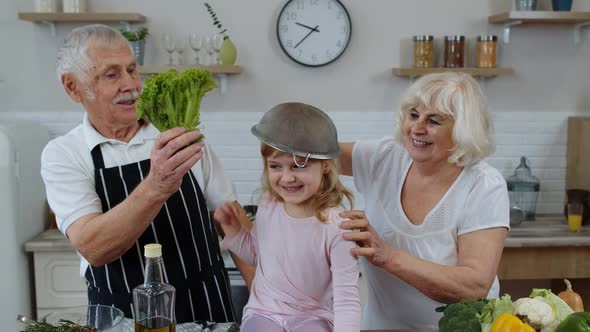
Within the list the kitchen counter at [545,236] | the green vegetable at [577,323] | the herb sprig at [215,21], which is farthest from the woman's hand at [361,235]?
the herb sprig at [215,21]

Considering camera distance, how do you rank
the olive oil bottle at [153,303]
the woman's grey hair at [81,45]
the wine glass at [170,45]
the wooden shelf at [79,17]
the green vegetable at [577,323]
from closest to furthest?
the green vegetable at [577,323], the olive oil bottle at [153,303], the woman's grey hair at [81,45], the wooden shelf at [79,17], the wine glass at [170,45]

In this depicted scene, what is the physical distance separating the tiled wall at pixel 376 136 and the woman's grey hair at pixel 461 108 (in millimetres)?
2272

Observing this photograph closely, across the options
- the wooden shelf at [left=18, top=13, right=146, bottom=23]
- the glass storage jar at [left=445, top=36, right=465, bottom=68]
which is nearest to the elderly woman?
the glass storage jar at [left=445, top=36, right=465, bottom=68]

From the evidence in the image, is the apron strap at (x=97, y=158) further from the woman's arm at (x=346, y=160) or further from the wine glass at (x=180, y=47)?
the wine glass at (x=180, y=47)

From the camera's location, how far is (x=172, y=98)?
178 cm

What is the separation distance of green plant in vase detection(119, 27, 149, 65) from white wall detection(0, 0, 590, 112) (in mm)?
152

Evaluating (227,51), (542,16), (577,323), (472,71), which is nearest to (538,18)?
(542,16)

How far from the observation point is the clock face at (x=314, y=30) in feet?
14.4

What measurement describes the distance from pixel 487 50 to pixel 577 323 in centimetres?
316

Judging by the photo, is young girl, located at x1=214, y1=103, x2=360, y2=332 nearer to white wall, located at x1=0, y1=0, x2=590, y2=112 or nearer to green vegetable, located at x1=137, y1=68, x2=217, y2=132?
green vegetable, located at x1=137, y1=68, x2=217, y2=132

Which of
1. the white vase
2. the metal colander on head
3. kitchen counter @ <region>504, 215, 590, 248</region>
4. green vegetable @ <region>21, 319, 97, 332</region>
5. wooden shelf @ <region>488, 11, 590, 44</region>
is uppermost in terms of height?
the white vase

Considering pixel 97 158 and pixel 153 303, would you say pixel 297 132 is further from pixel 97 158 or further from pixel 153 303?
pixel 97 158

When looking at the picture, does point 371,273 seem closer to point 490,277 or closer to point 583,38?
point 490,277

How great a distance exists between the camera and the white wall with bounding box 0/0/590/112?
4.38m
